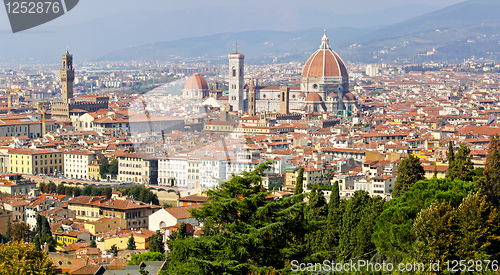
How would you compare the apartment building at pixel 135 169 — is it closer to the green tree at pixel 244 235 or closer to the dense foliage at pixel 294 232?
the dense foliage at pixel 294 232

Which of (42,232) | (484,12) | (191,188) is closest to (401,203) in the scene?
(191,188)

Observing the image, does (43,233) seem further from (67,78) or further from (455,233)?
(67,78)

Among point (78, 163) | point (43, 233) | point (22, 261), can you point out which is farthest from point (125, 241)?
point (78, 163)

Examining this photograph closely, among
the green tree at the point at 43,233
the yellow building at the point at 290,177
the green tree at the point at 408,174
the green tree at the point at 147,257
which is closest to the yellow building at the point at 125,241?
the green tree at the point at 43,233

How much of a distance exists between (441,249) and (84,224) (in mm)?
9554

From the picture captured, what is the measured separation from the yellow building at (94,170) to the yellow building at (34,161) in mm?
1276

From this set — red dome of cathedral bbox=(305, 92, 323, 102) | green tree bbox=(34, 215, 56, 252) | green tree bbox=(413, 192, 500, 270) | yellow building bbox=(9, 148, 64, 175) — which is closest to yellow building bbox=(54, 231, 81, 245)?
green tree bbox=(34, 215, 56, 252)

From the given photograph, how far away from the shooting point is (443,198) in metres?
7.35

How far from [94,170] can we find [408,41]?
107 meters

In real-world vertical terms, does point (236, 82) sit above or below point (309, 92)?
above

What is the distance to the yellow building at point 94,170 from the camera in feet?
74.2

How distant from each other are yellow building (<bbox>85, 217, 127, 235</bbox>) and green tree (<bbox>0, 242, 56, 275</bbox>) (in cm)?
639

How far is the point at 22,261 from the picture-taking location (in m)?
7.41

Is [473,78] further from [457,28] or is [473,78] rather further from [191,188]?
[191,188]
